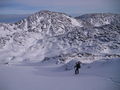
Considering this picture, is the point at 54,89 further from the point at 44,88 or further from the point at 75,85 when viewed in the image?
the point at 75,85

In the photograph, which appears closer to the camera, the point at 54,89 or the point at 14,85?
the point at 54,89

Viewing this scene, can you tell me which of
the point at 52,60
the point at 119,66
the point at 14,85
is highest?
the point at 14,85

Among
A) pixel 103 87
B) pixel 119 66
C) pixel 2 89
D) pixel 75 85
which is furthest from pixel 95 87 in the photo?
pixel 119 66

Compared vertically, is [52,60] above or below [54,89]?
below

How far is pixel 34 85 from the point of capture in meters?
17.0

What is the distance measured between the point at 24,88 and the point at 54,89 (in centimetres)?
190

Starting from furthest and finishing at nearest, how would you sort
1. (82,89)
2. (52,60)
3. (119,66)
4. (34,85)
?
(52,60) → (119,66) → (34,85) → (82,89)

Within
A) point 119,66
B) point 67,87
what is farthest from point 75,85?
point 119,66

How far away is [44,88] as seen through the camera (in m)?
16.1

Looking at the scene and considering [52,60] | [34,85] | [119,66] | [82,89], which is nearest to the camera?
[82,89]

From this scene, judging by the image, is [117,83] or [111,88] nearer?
[111,88]

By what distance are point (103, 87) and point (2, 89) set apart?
6.25m

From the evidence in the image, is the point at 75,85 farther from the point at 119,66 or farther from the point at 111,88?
the point at 119,66

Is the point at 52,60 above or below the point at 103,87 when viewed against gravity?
below
